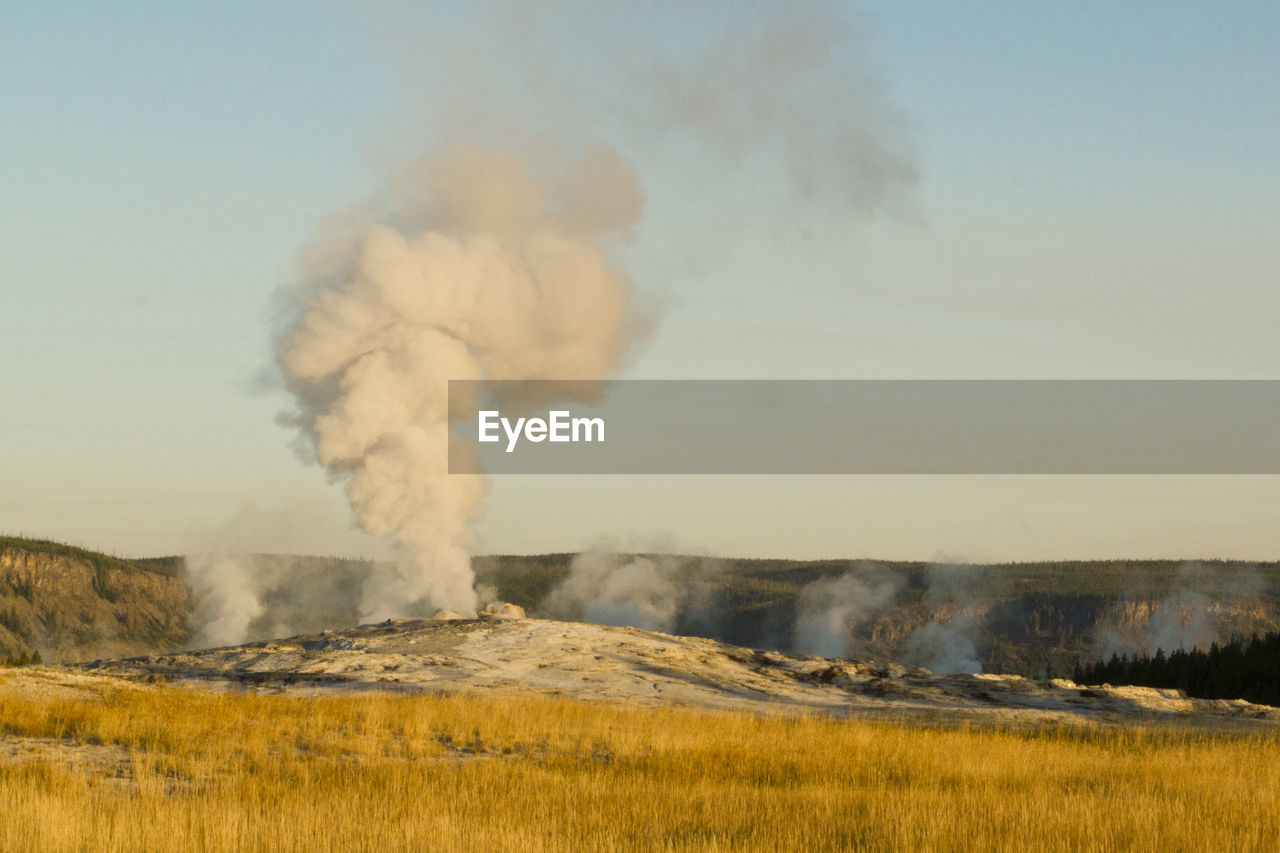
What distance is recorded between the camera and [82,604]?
14700 centimetres

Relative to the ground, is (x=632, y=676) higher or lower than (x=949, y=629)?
higher

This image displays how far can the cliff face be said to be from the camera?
13700 cm

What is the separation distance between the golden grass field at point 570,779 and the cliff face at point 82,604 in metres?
120

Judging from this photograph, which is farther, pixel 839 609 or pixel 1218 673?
pixel 839 609

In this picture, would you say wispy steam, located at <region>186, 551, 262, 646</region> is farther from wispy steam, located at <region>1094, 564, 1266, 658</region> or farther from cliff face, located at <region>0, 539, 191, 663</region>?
wispy steam, located at <region>1094, 564, 1266, 658</region>

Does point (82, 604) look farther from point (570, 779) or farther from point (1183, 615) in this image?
point (570, 779)

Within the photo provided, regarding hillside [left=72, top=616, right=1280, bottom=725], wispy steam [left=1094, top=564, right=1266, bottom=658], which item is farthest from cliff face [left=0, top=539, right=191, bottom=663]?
wispy steam [left=1094, top=564, right=1266, bottom=658]

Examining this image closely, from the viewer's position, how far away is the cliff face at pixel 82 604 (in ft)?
449

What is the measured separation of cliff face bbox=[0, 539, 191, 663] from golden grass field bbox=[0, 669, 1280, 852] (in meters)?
120

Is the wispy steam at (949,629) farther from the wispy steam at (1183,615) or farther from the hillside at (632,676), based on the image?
the hillside at (632,676)

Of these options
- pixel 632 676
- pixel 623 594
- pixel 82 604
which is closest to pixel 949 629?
pixel 623 594

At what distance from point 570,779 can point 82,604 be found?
5672 inches

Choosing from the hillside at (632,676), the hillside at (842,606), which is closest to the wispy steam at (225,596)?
the hillside at (842,606)

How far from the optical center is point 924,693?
35562mm
